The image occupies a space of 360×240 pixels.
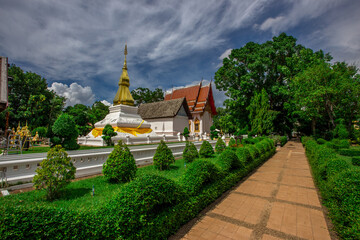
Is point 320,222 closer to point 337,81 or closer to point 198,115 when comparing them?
point 337,81

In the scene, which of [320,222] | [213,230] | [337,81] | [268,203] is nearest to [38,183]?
[213,230]

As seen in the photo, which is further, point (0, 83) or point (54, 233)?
point (0, 83)

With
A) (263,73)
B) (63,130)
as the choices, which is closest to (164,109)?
(263,73)

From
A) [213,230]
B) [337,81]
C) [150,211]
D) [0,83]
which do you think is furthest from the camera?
[337,81]

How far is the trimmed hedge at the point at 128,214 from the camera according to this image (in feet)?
6.43

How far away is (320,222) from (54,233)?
17.7 ft

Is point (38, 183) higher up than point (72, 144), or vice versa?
point (72, 144)

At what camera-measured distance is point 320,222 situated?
4.27m

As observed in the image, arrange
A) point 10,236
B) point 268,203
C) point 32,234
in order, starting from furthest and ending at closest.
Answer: point 268,203, point 32,234, point 10,236

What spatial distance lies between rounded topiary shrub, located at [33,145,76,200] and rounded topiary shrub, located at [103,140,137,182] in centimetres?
155

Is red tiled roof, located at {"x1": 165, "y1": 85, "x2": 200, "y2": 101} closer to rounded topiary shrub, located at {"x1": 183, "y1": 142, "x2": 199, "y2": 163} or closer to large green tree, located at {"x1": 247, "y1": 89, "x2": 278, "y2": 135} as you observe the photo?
large green tree, located at {"x1": 247, "y1": 89, "x2": 278, "y2": 135}

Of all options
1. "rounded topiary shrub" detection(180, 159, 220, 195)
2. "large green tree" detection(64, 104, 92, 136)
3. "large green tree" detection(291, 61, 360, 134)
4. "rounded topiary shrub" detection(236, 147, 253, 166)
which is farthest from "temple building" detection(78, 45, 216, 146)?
"large green tree" detection(291, 61, 360, 134)

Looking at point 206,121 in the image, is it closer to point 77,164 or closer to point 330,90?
point 330,90

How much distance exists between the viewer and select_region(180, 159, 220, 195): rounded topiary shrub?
4.41m
